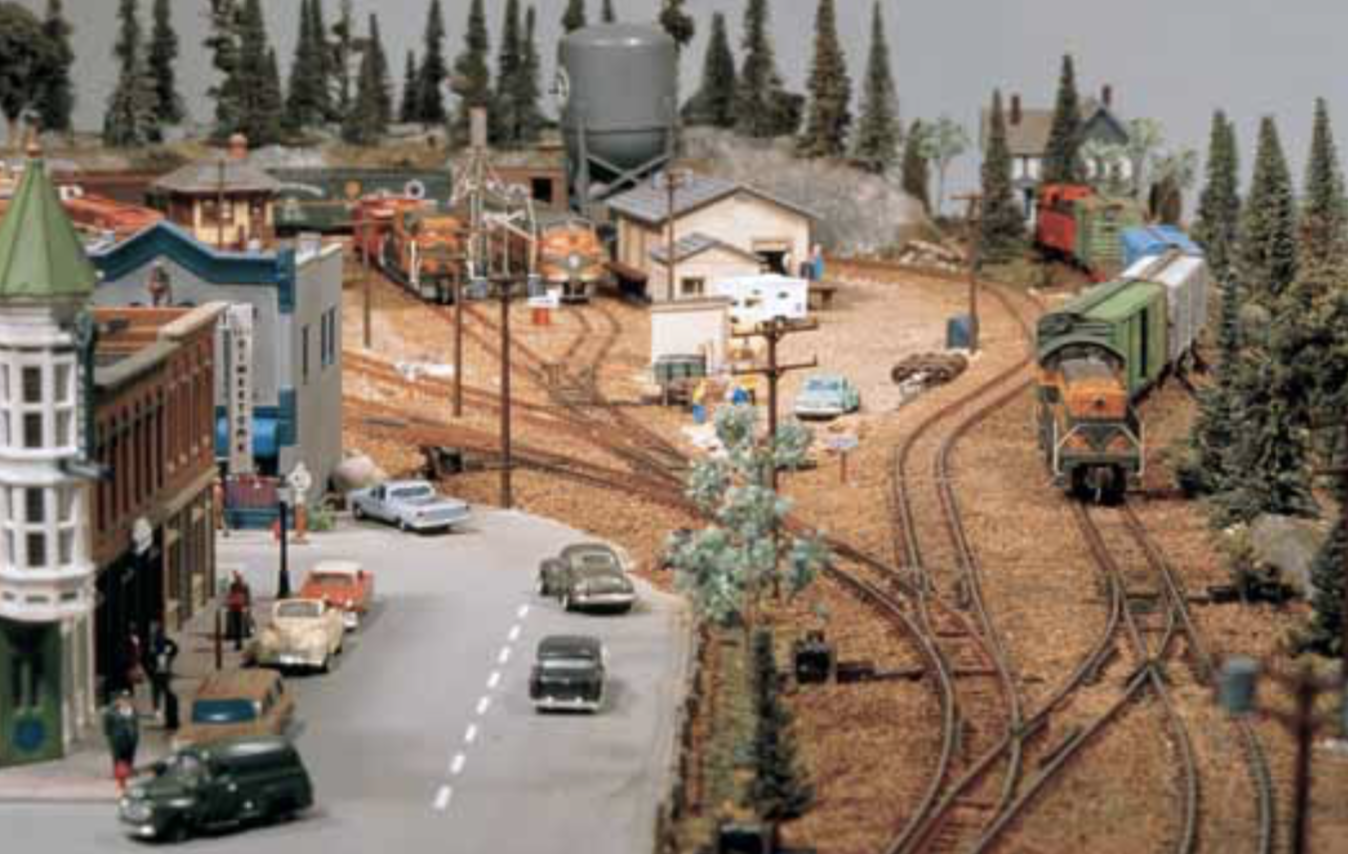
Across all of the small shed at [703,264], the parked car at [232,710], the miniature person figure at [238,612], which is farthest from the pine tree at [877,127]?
the parked car at [232,710]

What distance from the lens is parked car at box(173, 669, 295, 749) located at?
45.6 meters

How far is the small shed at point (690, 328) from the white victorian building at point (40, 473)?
140 ft

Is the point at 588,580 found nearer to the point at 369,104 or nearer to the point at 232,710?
the point at 232,710

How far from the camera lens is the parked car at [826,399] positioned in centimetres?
8338

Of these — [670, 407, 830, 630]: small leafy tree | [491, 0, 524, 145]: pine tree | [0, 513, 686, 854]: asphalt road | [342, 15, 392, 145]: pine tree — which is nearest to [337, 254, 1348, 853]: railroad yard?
[670, 407, 830, 630]: small leafy tree

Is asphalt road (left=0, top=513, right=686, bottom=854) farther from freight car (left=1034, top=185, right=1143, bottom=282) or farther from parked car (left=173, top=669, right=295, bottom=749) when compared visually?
freight car (left=1034, top=185, right=1143, bottom=282)

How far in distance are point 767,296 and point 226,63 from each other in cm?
4928

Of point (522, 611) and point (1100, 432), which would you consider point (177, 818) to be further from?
point (1100, 432)

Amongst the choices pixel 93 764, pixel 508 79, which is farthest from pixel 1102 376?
pixel 508 79

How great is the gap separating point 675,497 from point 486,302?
39.6m

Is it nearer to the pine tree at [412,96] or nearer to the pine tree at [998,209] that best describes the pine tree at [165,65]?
the pine tree at [412,96]

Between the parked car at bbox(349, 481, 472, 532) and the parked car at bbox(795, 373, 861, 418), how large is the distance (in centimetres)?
1779

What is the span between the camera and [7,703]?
46094 mm

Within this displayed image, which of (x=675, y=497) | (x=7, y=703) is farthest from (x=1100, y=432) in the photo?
(x=7, y=703)
